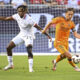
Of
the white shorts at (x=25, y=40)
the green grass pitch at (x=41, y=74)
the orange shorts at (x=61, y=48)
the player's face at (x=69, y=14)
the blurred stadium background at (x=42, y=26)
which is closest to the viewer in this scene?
the green grass pitch at (x=41, y=74)

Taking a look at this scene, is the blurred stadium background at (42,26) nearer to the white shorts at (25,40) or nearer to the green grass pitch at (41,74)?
the green grass pitch at (41,74)

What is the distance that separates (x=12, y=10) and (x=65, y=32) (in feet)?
22.3

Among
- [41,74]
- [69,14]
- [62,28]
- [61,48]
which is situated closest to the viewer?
[41,74]

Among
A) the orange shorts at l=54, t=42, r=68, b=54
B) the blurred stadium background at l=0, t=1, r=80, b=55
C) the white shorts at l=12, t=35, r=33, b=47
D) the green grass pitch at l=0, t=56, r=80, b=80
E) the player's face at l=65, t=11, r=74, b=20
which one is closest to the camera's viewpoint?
the green grass pitch at l=0, t=56, r=80, b=80

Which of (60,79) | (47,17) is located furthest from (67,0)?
(60,79)

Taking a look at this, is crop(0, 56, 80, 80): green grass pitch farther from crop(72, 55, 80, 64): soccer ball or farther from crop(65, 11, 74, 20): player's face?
crop(65, 11, 74, 20): player's face

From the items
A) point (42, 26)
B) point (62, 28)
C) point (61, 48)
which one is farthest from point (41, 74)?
point (42, 26)

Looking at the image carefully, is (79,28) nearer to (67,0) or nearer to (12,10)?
(67,0)

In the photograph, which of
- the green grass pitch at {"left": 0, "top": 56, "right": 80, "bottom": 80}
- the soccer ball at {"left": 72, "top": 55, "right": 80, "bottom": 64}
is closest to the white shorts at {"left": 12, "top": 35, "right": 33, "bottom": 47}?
the green grass pitch at {"left": 0, "top": 56, "right": 80, "bottom": 80}

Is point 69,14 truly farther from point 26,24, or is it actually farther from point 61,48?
point 26,24

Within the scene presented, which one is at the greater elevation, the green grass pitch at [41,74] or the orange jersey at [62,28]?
the orange jersey at [62,28]

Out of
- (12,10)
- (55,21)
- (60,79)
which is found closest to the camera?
(60,79)

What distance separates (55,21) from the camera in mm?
11734

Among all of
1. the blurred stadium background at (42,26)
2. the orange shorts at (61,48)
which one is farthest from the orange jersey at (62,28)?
the blurred stadium background at (42,26)
